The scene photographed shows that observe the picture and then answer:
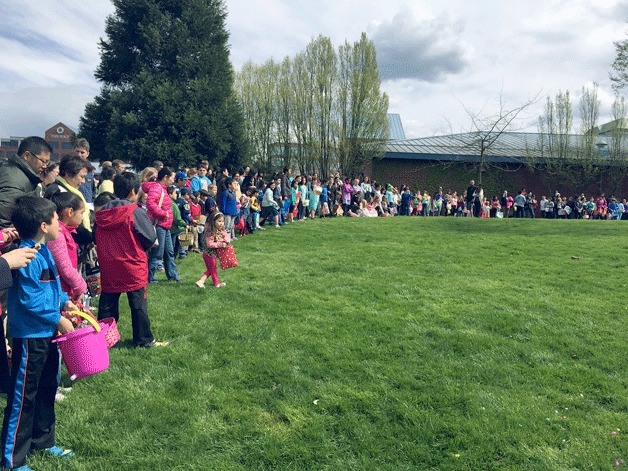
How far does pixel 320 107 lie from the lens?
33688 millimetres

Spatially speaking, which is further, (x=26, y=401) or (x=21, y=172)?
(x=21, y=172)

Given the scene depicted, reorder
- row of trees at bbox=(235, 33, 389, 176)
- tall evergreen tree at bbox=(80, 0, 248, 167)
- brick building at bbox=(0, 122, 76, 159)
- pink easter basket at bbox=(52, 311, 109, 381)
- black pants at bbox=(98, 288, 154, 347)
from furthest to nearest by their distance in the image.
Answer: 1. brick building at bbox=(0, 122, 76, 159)
2. row of trees at bbox=(235, 33, 389, 176)
3. tall evergreen tree at bbox=(80, 0, 248, 167)
4. black pants at bbox=(98, 288, 154, 347)
5. pink easter basket at bbox=(52, 311, 109, 381)

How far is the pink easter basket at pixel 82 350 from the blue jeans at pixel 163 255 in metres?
4.78

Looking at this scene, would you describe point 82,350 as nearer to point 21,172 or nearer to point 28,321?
point 28,321

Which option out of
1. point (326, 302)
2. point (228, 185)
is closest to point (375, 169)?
point (228, 185)

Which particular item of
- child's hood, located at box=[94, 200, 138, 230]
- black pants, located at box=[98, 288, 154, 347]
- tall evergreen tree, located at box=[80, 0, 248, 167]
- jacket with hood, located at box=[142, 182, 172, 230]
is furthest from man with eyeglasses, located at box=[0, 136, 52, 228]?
tall evergreen tree, located at box=[80, 0, 248, 167]

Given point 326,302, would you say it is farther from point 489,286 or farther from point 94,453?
point 94,453

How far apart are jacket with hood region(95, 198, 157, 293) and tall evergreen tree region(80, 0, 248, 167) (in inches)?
719

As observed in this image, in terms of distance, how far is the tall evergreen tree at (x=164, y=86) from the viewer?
73.3 feet

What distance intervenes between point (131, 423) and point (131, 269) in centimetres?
184

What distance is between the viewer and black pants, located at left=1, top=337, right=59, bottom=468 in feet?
10.2

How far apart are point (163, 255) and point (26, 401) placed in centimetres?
544

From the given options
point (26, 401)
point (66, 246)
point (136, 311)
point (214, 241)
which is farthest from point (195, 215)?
point (26, 401)

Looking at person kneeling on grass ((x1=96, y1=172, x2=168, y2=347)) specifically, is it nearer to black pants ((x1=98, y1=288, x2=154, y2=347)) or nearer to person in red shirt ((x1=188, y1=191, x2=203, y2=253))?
black pants ((x1=98, y1=288, x2=154, y2=347))
